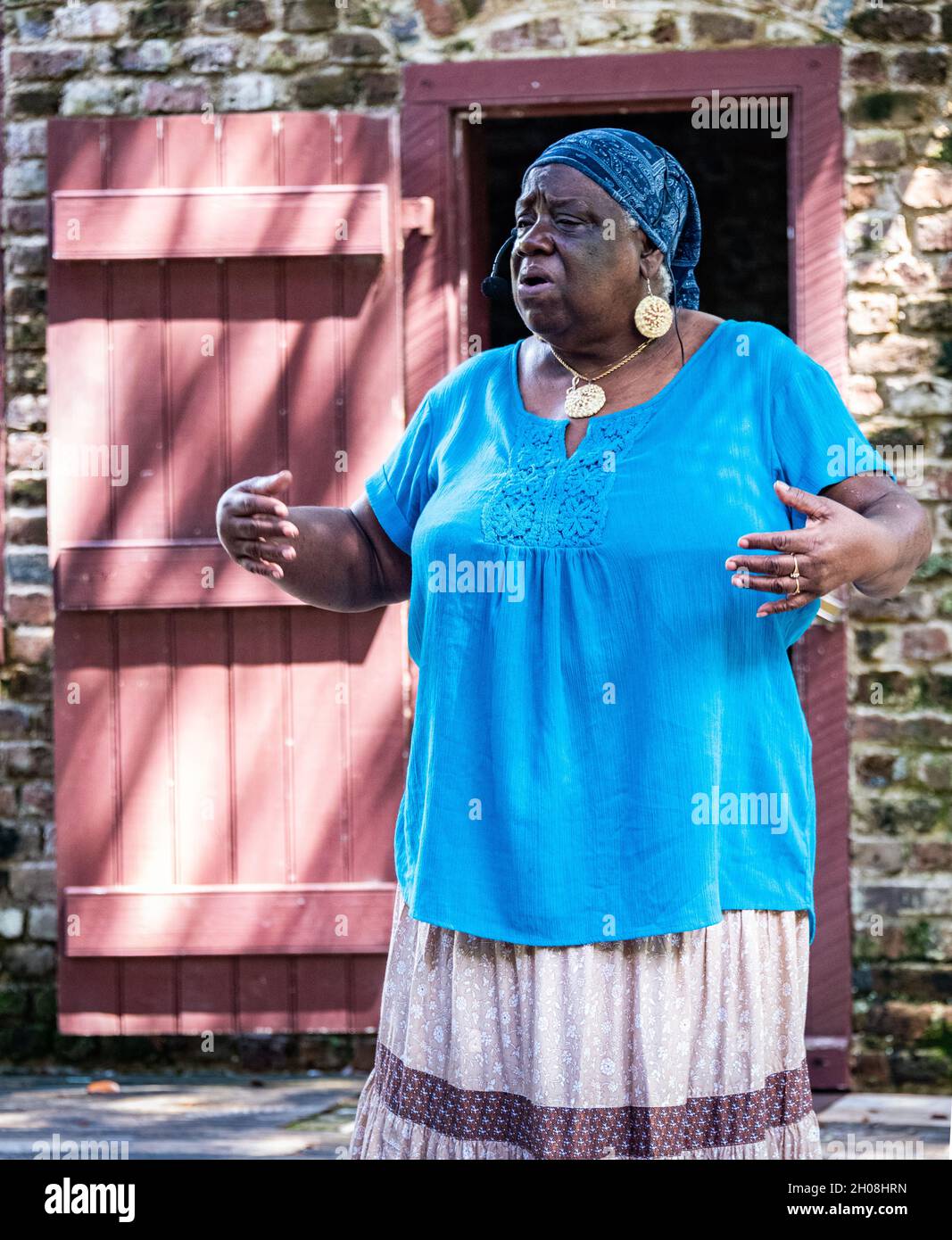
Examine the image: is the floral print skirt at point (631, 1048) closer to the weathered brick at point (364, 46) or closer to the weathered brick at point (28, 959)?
the weathered brick at point (28, 959)

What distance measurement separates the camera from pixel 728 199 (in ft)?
22.3

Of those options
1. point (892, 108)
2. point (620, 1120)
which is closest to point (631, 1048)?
point (620, 1120)

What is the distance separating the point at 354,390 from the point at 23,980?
1816mm

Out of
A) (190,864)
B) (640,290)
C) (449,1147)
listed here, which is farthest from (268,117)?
(449,1147)

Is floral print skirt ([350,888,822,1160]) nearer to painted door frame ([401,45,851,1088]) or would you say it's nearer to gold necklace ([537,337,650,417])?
gold necklace ([537,337,650,417])

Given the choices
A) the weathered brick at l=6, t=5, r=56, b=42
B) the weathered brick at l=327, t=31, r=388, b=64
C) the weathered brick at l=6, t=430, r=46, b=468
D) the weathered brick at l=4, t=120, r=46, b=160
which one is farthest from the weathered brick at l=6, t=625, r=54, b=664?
the weathered brick at l=327, t=31, r=388, b=64

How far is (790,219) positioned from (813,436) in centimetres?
224

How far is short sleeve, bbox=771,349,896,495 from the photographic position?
2115 millimetres

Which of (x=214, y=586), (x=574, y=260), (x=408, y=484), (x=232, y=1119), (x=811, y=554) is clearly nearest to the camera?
(x=811, y=554)

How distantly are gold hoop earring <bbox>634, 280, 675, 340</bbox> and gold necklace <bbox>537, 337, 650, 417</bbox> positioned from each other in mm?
27

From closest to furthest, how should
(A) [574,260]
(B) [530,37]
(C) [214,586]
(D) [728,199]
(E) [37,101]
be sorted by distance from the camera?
1. (A) [574,260]
2. (C) [214,586]
3. (B) [530,37]
4. (E) [37,101]
5. (D) [728,199]

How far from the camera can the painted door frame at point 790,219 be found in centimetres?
412

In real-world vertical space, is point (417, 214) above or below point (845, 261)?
above

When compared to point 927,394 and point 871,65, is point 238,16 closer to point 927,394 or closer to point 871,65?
point 871,65
